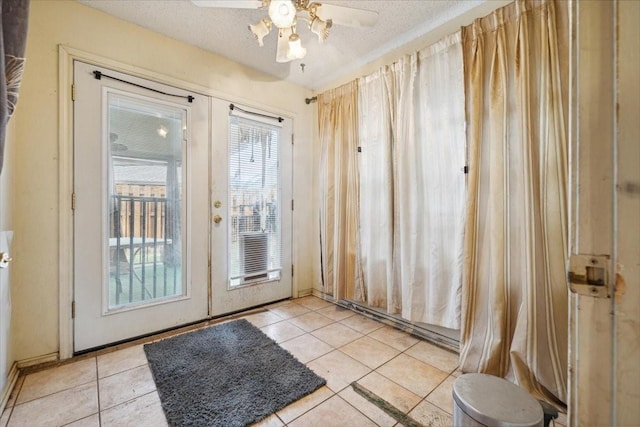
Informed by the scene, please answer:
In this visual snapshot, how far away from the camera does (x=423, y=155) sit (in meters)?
2.16

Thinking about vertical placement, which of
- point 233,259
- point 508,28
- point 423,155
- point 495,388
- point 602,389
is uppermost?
point 508,28

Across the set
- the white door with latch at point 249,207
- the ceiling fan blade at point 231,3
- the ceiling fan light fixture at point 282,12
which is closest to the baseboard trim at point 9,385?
the white door with latch at point 249,207

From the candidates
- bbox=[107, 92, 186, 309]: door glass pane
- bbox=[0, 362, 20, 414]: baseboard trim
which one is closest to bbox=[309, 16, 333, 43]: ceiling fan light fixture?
bbox=[107, 92, 186, 309]: door glass pane

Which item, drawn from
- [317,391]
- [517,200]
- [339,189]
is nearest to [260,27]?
[339,189]

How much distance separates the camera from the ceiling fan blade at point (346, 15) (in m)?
1.60

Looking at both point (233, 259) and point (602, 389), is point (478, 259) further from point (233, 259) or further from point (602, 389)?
point (233, 259)

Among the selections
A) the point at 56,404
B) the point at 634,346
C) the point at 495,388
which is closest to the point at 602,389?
the point at 634,346

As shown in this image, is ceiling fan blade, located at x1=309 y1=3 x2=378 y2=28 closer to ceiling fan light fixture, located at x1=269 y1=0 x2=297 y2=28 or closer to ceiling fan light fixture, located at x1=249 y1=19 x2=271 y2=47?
ceiling fan light fixture, located at x1=269 y1=0 x2=297 y2=28

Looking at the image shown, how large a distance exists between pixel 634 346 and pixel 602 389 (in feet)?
0.25

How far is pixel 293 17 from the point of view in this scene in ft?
4.96

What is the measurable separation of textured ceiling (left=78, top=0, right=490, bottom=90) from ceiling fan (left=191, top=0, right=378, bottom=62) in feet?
1.25

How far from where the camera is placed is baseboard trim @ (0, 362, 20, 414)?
143 cm

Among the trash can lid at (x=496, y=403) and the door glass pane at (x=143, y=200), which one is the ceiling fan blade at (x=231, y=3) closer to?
the door glass pane at (x=143, y=200)

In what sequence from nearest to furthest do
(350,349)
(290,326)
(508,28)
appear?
1. (508,28)
2. (350,349)
3. (290,326)
